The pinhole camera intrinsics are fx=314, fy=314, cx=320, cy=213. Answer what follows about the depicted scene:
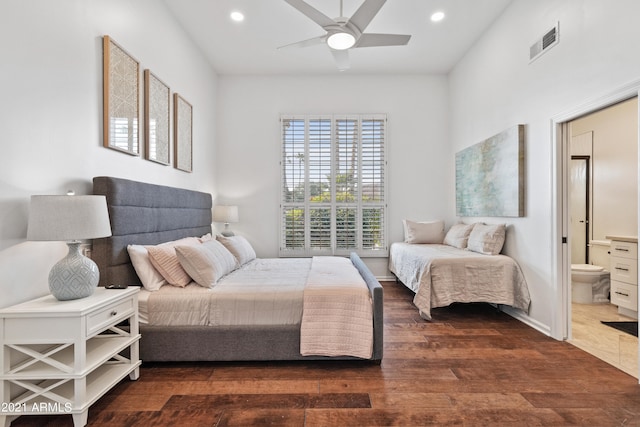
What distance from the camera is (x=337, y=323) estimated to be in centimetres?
224

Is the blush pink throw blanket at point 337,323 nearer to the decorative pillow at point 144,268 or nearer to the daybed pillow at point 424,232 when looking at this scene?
the decorative pillow at point 144,268

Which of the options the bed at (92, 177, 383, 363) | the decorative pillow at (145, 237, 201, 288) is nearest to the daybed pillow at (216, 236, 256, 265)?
the decorative pillow at (145, 237, 201, 288)

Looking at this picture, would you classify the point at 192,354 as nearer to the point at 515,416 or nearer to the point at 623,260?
the point at 515,416

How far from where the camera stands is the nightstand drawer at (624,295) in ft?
10.5

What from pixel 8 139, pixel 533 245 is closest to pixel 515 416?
pixel 533 245

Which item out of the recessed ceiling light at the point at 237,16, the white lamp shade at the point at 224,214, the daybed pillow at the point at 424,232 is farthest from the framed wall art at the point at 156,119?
the daybed pillow at the point at 424,232

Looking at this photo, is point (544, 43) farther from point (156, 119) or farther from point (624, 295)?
point (156, 119)

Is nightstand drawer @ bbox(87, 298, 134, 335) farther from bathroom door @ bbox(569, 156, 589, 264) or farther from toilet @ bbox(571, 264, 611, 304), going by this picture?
bathroom door @ bbox(569, 156, 589, 264)

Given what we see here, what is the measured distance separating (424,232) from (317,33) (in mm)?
3108

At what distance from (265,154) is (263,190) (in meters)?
0.58

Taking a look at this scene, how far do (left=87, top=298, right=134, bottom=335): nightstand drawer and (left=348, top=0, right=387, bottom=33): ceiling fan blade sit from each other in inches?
103

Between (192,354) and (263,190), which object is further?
(263,190)

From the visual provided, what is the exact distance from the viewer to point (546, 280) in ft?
9.54

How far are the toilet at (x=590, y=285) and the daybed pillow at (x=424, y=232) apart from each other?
1.64 meters
